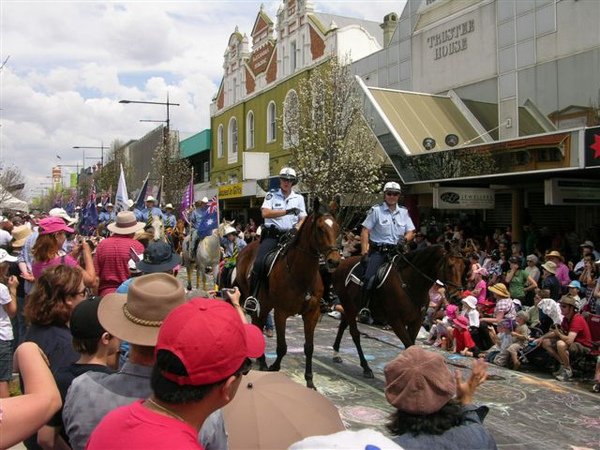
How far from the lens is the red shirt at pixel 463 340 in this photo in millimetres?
10932

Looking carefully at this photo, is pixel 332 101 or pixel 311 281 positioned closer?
pixel 311 281

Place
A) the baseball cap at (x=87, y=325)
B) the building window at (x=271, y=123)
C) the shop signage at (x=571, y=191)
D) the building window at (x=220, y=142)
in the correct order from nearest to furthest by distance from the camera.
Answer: the baseball cap at (x=87, y=325), the shop signage at (x=571, y=191), the building window at (x=271, y=123), the building window at (x=220, y=142)

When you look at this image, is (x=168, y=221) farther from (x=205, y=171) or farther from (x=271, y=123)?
(x=205, y=171)

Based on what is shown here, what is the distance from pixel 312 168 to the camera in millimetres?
19781

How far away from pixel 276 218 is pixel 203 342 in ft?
22.2

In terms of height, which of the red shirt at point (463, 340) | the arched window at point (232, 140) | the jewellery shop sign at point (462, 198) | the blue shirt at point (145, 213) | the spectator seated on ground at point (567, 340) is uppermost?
the arched window at point (232, 140)

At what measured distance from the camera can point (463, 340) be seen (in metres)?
11.0

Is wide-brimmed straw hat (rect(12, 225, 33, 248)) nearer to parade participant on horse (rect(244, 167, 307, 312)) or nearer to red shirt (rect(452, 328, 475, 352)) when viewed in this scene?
parade participant on horse (rect(244, 167, 307, 312))

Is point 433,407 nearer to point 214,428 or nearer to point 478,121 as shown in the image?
point 214,428

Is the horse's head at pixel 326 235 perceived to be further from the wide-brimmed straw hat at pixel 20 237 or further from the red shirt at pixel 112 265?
the wide-brimmed straw hat at pixel 20 237

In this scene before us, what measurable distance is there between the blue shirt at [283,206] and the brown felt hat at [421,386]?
238 inches

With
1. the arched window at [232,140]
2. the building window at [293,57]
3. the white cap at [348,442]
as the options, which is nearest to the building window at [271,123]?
the building window at [293,57]

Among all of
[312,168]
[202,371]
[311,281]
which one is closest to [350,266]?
[311,281]

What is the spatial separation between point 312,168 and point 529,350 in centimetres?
1125
